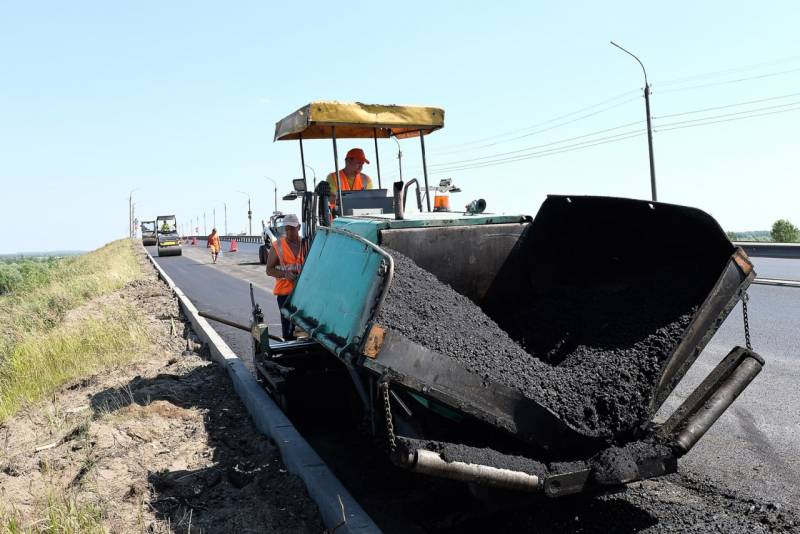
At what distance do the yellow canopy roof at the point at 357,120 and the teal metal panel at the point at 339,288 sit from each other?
1453mm

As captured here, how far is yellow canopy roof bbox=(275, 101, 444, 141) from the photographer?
5.91 m

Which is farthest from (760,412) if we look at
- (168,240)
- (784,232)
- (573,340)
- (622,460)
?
(168,240)

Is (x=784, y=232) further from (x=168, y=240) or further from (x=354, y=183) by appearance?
(x=168, y=240)

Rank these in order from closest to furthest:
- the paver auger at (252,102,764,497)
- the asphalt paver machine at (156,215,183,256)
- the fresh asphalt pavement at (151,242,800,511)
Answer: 1. the paver auger at (252,102,764,497)
2. the fresh asphalt pavement at (151,242,800,511)
3. the asphalt paver machine at (156,215,183,256)

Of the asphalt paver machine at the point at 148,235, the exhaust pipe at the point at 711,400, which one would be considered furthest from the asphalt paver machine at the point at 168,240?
the exhaust pipe at the point at 711,400

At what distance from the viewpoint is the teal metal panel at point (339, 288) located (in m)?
3.50

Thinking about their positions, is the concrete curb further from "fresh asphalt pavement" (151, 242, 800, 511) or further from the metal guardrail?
the metal guardrail

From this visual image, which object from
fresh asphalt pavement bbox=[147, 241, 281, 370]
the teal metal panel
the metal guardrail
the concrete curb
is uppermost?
the teal metal panel

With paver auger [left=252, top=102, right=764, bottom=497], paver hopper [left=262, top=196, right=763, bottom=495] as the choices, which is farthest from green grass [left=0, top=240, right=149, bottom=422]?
paver hopper [left=262, top=196, right=763, bottom=495]

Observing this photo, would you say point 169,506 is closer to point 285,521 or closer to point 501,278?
point 285,521

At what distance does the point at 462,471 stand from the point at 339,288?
1.47m

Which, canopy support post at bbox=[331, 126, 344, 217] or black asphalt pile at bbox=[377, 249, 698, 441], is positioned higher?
canopy support post at bbox=[331, 126, 344, 217]

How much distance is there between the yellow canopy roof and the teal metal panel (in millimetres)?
1453

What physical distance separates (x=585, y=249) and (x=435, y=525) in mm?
2178
